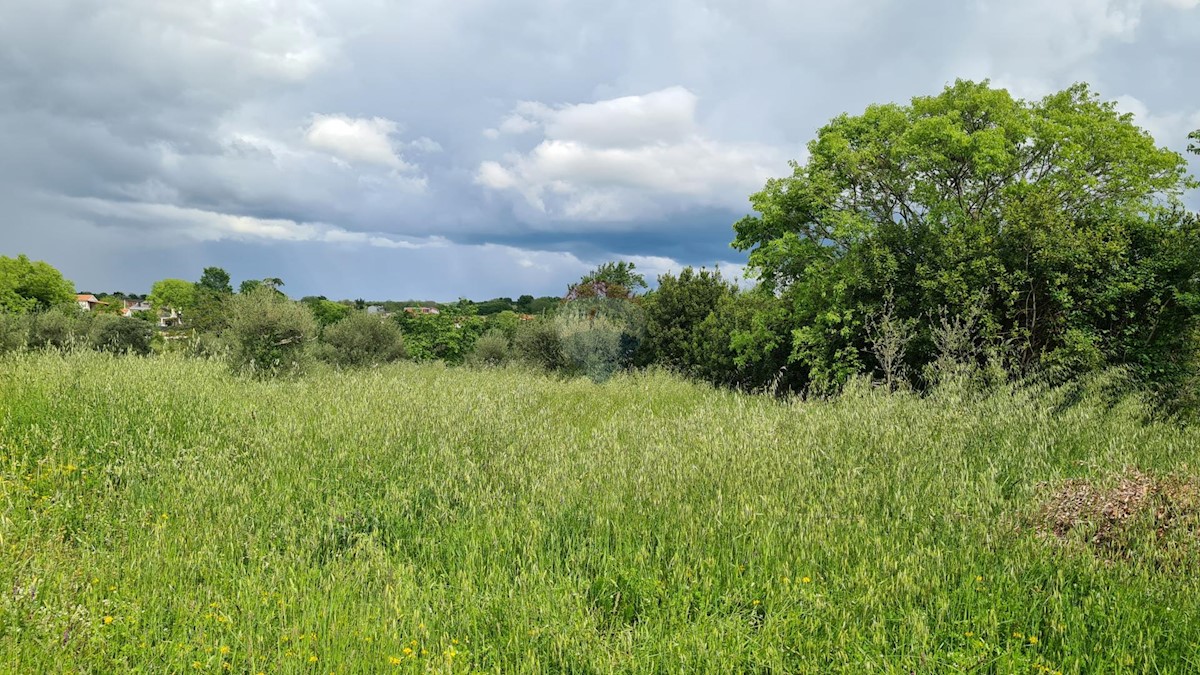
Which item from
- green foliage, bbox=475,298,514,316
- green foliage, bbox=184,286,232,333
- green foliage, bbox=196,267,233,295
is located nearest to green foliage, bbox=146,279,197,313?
green foliage, bbox=196,267,233,295

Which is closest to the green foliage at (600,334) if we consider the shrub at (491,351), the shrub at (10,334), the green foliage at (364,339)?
the shrub at (491,351)

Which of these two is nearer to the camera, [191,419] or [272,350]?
[191,419]

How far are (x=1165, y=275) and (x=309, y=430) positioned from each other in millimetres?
15669

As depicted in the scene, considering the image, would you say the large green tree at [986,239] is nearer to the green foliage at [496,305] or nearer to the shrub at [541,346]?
the shrub at [541,346]

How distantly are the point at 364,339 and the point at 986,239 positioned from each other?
790 inches

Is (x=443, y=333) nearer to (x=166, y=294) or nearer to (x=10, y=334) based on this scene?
(x=10, y=334)

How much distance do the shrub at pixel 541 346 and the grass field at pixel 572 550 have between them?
15.0 meters

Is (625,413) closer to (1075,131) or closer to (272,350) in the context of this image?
(272,350)

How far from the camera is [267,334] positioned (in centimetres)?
1527

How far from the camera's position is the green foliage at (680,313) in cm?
2142

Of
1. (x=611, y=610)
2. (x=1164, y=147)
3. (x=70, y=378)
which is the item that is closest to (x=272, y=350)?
(x=70, y=378)

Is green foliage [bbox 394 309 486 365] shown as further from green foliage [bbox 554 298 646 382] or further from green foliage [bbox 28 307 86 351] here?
green foliage [bbox 28 307 86 351]

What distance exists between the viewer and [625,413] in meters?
11.2

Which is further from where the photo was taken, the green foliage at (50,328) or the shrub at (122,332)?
the shrub at (122,332)
